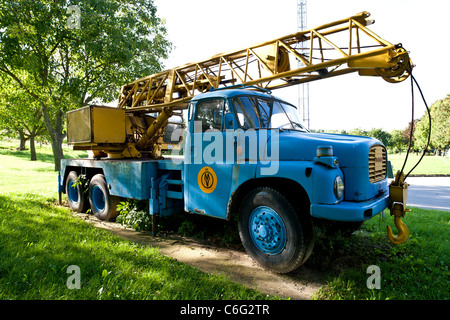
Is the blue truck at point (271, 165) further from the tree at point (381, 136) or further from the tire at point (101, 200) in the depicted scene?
the tree at point (381, 136)

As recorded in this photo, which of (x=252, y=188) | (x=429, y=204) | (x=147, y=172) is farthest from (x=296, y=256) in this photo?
(x=429, y=204)

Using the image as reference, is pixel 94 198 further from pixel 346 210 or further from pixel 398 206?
pixel 398 206

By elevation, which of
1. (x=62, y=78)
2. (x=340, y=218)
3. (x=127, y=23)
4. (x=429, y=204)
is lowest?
(x=429, y=204)

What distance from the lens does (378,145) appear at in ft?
12.7

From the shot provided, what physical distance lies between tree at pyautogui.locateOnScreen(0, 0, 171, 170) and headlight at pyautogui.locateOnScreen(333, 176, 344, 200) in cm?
1300

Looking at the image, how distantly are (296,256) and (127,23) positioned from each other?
14518 millimetres

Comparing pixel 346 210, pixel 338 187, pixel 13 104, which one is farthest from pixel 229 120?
pixel 13 104

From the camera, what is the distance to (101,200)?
6.89 metres

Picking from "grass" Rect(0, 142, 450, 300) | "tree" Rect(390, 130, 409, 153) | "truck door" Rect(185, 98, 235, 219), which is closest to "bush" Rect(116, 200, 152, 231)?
"grass" Rect(0, 142, 450, 300)

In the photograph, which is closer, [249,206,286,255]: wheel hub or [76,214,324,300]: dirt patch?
[76,214,324,300]: dirt patch

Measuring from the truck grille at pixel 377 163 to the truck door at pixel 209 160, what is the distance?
1.88 meters

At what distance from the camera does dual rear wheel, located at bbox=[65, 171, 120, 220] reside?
6.40 m

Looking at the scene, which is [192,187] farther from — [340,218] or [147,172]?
[340,218]

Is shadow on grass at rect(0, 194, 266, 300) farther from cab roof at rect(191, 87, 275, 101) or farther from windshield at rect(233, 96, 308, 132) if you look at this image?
cab roof at rect(191, 87, 275, 101)
